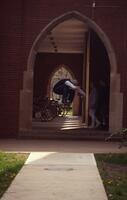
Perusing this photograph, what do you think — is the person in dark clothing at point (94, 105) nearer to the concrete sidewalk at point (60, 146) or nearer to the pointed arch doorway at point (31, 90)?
the pointed arch doorway at point (31, 90)

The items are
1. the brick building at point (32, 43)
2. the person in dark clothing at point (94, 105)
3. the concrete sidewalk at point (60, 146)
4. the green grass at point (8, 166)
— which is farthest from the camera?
the person in dark clothing at point (94, 105)

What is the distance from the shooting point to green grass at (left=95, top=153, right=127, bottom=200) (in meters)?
9.44

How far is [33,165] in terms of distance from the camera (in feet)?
41.1

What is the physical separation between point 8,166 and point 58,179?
5.34ft

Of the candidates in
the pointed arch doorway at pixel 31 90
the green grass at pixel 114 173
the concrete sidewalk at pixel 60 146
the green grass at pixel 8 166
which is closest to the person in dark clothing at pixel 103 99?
the pointed arch doorway at pixel 31 90

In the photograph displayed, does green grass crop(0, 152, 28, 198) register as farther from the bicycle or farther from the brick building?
the bicycle

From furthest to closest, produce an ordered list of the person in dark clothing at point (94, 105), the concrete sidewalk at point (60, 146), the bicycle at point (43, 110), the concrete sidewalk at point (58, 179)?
the bicycle at point (43, 110) → the person in dark clothing at point (94, 105) → the concrete sidewalk at point (60, 146) → the concrete sidewalk at point (58, 179)

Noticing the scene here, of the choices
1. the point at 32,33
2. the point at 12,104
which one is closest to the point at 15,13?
the point at 32,33

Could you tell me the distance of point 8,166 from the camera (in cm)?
1207

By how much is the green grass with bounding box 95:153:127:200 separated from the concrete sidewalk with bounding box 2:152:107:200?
0.12m

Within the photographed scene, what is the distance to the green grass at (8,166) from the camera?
404 inches

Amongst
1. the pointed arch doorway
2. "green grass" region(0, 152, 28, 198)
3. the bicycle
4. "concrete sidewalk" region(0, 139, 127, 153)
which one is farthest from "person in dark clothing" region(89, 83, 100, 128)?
"green grass" region(0, 152, 28, 198)

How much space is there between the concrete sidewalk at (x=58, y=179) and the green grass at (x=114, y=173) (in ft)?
0.40

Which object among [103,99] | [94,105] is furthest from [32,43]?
[103,99]
